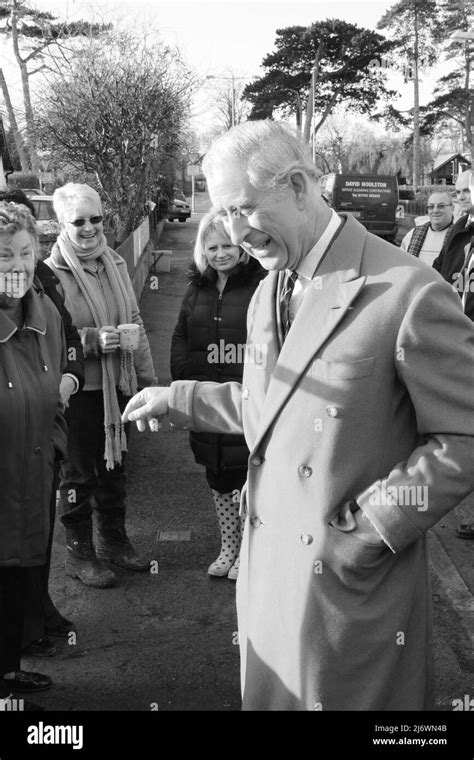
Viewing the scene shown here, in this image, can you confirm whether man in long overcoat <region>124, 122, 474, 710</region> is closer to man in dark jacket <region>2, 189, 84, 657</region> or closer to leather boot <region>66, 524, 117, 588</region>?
man in dark jacket <region>2, 189, 84, 657</region>

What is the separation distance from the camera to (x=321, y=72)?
44562 millimetres

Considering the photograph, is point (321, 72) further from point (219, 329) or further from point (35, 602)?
point (35, 602)

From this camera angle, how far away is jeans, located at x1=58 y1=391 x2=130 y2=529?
15.6ft

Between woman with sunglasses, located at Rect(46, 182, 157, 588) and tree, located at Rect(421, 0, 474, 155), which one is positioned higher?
tree, located at Rect(421, 0, 474, 155)

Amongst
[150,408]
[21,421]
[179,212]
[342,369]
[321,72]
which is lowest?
[21,421]

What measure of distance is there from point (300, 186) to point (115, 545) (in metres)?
3.34

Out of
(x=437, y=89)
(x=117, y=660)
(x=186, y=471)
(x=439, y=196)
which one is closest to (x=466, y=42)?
(x=437, y=89)

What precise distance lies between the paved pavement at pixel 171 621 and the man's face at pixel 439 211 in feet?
9.79

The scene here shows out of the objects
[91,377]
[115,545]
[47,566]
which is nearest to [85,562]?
[115,545]

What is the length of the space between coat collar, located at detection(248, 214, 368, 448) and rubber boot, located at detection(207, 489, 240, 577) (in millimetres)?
2794

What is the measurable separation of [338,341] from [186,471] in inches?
191

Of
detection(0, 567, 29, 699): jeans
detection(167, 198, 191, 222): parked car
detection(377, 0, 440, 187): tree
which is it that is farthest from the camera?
detection(377, 0, 440, 187): tree

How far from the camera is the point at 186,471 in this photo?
22.6ft

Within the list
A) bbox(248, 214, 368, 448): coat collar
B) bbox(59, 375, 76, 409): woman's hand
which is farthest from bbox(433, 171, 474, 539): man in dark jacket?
bbox(248, 214, 368, 448): coat collar
